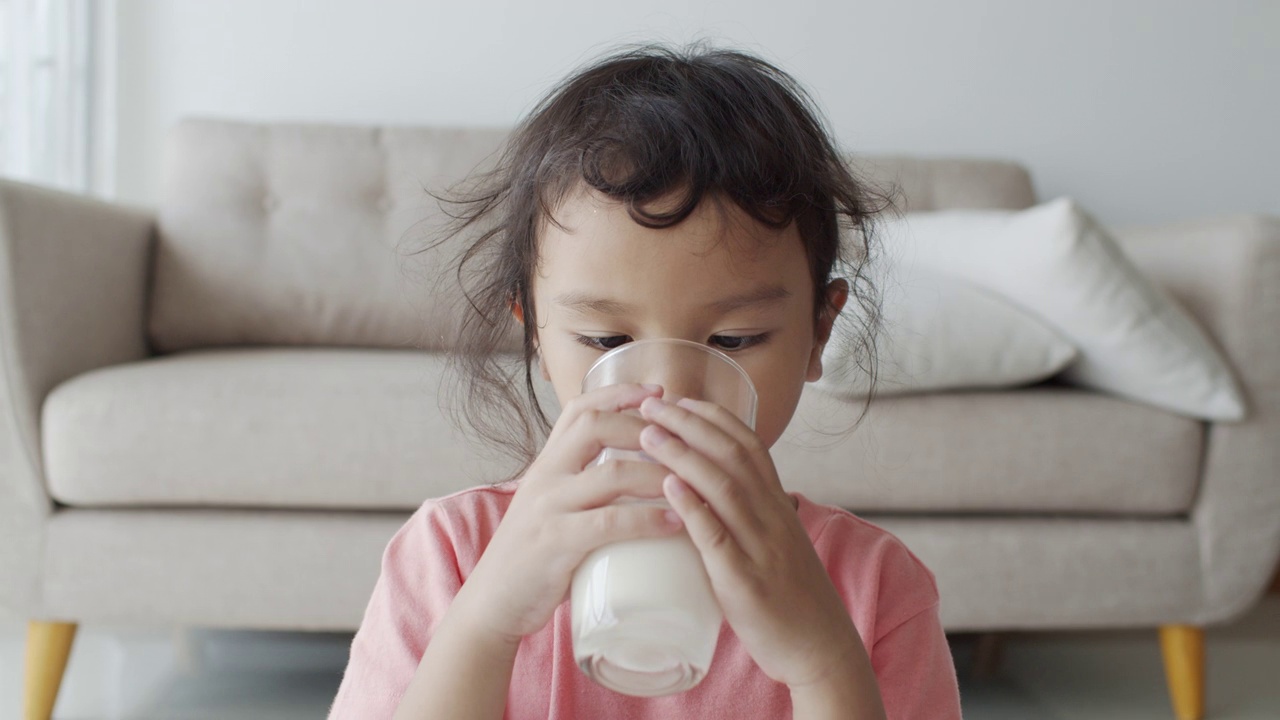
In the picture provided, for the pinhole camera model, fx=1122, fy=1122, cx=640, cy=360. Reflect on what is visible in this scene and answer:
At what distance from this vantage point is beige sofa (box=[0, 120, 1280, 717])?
1.48 metres

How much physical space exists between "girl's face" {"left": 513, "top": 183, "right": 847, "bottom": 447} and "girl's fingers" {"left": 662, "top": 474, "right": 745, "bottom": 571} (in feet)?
0.51

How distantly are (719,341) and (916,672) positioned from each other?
28cm

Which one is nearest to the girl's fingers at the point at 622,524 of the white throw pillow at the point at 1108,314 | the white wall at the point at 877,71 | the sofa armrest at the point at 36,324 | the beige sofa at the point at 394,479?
the beige sofa at the point at 394,479

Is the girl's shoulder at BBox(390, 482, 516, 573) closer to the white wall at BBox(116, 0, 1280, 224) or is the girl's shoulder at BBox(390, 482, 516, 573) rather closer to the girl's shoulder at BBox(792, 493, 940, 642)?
the girl's shoulder at BBox(792, 493, 940, 642)

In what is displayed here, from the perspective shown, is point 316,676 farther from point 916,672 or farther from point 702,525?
point 702,525

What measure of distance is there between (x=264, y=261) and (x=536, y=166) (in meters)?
1.49

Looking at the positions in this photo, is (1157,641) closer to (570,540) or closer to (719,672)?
(719,672)

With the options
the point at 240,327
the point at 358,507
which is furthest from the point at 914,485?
the point at 240,327

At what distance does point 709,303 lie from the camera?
0.64 m

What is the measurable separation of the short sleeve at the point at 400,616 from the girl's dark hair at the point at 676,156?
0.17 metres

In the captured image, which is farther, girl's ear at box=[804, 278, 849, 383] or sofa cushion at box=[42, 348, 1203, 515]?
sofa cushion at box=[42, 348, 1203, 515]

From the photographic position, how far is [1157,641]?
2043mm

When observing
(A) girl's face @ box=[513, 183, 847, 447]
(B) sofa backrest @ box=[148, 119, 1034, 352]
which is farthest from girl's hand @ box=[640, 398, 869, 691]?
(B) sofa backrest @ box=[148, 119, 1034, 352]

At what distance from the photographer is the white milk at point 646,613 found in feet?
1.62
